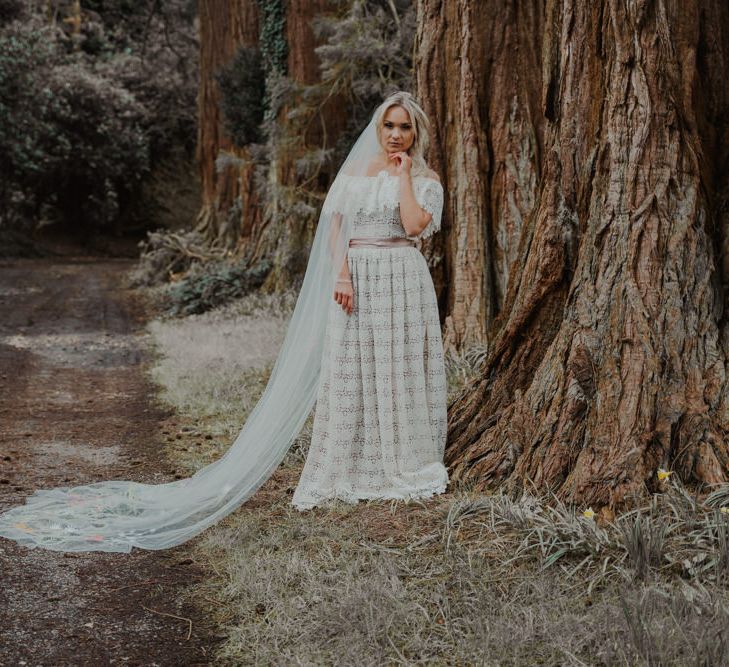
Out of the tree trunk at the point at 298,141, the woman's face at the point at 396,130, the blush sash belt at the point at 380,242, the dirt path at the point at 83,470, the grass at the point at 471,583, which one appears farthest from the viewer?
the tree trunk at the point at 298,141

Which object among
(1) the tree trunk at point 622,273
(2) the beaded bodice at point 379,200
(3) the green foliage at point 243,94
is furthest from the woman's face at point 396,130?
(3) the green foliage at point 243,94

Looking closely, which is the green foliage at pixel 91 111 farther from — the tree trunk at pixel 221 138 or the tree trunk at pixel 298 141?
the tree trunk at pixel 298 141

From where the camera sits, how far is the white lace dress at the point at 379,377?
5.21 meters

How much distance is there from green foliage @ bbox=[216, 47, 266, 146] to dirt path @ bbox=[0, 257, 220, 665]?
11.6ft

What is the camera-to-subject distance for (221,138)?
1897cm

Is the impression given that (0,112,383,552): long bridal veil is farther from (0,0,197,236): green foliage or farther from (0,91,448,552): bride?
(0,0,197,236): green foliage

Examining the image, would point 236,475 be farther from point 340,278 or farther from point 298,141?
point 298,141

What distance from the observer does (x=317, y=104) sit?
1308cm

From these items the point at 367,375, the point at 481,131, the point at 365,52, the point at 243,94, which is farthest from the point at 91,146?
the point at 367,375

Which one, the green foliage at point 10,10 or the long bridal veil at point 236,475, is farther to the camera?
the green foliage at point 10,10

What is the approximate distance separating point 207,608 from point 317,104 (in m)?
9.92

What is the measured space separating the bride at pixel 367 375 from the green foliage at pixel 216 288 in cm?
898

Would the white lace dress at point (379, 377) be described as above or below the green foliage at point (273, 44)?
below

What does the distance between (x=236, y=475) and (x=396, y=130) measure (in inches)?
79.3
